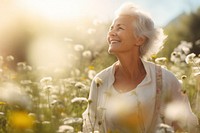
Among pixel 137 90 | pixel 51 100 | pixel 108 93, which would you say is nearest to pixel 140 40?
pixel 137 90

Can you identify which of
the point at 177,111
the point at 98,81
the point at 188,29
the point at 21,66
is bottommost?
the point at 177,111

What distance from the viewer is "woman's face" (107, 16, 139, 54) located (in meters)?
4.42

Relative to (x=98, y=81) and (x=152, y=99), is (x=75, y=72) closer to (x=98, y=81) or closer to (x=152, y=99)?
(x=98, y=81)

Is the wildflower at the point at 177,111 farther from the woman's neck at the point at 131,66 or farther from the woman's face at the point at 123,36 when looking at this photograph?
the woman's face at the point at 123,36

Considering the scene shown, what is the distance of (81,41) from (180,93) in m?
10.9

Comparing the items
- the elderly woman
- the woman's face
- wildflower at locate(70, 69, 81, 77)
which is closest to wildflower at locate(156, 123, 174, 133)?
the elderly woman

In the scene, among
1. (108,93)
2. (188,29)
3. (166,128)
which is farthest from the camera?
(188,29)

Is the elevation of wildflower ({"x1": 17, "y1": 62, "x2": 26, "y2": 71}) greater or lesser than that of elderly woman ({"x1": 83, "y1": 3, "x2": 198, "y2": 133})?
greater

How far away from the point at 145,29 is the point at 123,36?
0.20m

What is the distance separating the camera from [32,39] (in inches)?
635

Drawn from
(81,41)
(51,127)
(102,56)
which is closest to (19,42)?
(81,41)

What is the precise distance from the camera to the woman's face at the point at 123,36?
14.5ft

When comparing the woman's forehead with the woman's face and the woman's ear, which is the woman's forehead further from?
the woman's ear

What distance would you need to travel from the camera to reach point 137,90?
4.45m
